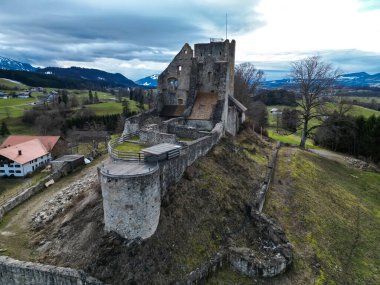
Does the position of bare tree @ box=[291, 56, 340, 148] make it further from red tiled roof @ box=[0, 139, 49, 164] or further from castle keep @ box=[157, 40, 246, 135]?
red tiled roof @ box=[0, 139, 49, 164]

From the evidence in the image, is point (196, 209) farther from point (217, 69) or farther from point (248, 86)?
point (248, 86)

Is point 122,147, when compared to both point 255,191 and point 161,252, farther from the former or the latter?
point 255,191

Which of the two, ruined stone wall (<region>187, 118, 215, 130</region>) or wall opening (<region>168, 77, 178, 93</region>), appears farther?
wall opening (<region>168, 77, 178, 93</region>)

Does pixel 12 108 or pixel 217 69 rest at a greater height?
pixel 217 69

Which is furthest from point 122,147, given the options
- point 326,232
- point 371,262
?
point 371,262

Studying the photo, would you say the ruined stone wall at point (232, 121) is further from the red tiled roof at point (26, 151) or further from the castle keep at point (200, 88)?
Result: the red tiled roof at point (26, 151)

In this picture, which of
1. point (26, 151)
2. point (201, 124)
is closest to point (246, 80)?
point (201, 124)

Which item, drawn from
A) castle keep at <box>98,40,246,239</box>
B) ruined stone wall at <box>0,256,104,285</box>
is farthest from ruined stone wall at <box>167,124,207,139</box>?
ruined stone wall at <box>0,256,104,285</box>
